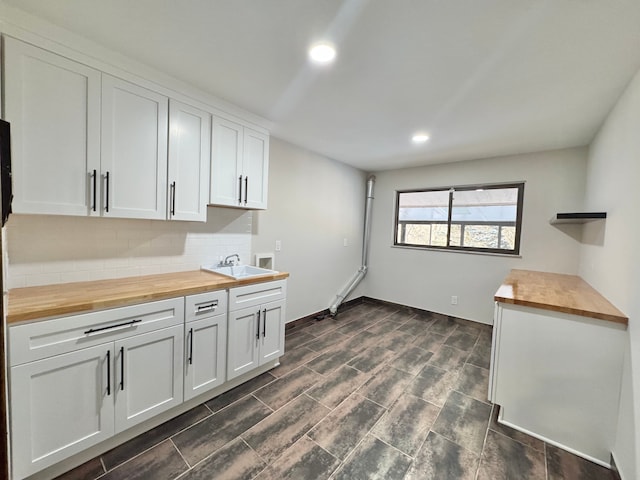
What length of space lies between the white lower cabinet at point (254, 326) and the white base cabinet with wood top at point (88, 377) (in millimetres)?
415

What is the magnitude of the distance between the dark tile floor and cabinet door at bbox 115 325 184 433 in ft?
0.62

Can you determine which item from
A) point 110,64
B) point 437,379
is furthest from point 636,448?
point 110,64

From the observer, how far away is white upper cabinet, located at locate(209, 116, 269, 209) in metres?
2.37

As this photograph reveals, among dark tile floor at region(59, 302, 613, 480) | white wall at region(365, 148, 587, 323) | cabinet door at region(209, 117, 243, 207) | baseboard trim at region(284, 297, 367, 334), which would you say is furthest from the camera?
baseboard trim at region(284, 297, 367, 334)

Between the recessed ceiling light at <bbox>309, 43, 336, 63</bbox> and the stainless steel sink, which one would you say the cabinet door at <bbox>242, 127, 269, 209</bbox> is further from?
the recessed ceiling light at <bbox>309, 43, 336, 63</bbox>

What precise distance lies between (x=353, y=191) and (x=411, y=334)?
7.91ft

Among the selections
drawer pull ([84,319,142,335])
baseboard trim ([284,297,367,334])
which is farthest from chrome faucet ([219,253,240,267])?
baseboard trim ([284,297,367,334])

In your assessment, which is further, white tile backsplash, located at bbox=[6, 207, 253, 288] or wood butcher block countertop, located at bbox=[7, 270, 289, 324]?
white tile backsplash, located at bbox=[6, 207, 253, 288]

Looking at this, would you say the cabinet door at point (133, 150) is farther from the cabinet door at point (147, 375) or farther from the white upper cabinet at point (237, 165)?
the cabinet door at point (147, 375)

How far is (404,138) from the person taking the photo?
3.05 meters

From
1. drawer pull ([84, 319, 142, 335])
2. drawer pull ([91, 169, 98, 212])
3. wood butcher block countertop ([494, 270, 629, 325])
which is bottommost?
drawer pull ([84, 319, 142, 335])

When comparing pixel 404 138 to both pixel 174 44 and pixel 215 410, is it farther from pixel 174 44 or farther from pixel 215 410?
pixel 215 410

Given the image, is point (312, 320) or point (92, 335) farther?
point (312, 320)

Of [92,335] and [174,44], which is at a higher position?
[174,44]
